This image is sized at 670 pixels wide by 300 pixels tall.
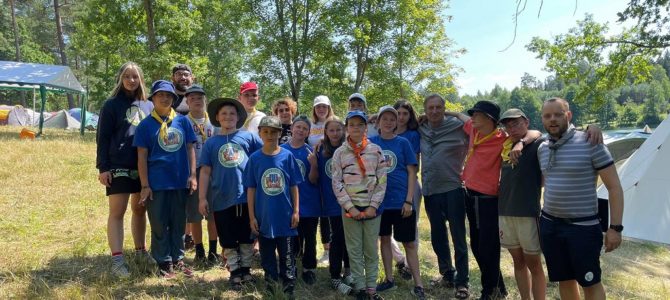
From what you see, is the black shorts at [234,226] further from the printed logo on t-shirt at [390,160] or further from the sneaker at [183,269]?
the printed logo on t-shirt at [390,160]

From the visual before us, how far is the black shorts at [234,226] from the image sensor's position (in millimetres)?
3844

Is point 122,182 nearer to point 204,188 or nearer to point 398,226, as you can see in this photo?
point 204,188

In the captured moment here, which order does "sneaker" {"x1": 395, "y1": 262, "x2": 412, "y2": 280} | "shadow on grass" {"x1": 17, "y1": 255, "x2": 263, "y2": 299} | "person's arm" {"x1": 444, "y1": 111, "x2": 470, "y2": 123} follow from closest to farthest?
"shadow on grass" {"x1": 17, "y1": 255, "x2": 263, "y2": 299} < "person's arm" {"x1": 444, "y1": 111, "x2": 470, "y2": 123} < "sneaker" {"x1": 395, "y1": 262, "x2": 412, "y2": 280}

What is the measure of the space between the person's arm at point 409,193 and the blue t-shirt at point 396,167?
0.11 feet

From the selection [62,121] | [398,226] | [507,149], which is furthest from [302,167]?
[62,121]

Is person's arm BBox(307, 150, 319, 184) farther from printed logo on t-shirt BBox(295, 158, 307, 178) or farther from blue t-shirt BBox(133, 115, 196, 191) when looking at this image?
blue t-shirt BBox(133, 115, 196, 191)

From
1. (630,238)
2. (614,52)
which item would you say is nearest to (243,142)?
(630,238)

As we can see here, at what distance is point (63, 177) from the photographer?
8445 mm

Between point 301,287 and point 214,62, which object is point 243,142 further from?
point 214,62

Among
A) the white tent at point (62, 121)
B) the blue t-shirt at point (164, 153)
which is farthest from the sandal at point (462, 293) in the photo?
the white tent at point (62, 121)

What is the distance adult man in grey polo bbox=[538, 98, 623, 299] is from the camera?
119 inches

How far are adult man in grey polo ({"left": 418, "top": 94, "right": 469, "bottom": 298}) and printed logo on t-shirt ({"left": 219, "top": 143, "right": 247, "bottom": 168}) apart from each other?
6.09ft

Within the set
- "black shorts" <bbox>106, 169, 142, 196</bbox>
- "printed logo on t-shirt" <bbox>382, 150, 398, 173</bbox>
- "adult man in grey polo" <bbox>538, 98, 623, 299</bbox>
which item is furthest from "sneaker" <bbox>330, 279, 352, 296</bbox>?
"black shorts" <bbox>106, 169, 142, 196</bbox>

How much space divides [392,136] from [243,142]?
143 cm
